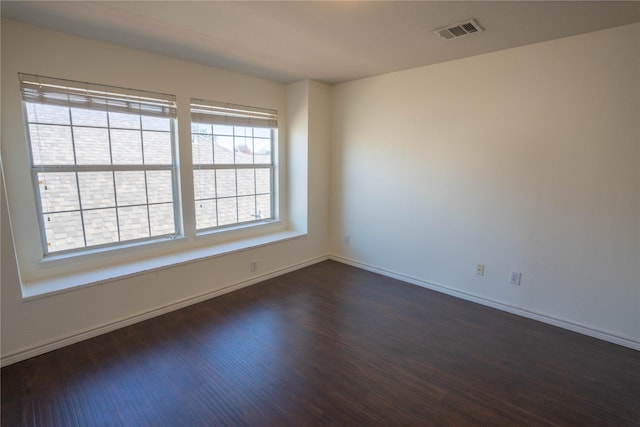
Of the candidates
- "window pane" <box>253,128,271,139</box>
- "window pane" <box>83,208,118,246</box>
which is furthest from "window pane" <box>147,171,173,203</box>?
"window pane" <box>253,128,271,139</box>

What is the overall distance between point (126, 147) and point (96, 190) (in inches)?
18.3

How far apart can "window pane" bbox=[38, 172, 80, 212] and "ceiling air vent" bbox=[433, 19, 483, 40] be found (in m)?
3.16

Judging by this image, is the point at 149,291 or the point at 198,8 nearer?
the point at 198,8

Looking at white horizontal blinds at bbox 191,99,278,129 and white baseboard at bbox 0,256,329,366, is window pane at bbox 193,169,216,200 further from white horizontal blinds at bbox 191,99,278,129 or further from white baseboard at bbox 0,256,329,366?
white baseboard at bbox 0,256,329,366

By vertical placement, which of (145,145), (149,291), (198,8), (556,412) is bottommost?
(556,412)

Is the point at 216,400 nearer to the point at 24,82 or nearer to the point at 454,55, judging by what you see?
the point at 24,82

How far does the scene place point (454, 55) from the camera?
2.88 meters

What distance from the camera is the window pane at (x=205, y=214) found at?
3434mm

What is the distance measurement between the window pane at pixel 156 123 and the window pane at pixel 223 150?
20.8 inches

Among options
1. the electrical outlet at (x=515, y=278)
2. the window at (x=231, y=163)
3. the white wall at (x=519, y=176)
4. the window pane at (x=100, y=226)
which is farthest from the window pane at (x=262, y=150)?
the electrical outlet at (x=515, y=278)

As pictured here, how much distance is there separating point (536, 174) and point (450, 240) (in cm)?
99

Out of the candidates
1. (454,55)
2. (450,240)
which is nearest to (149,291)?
(450,240)

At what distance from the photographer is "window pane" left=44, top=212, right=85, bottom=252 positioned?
8.29 feet

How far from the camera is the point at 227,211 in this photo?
3717mm
